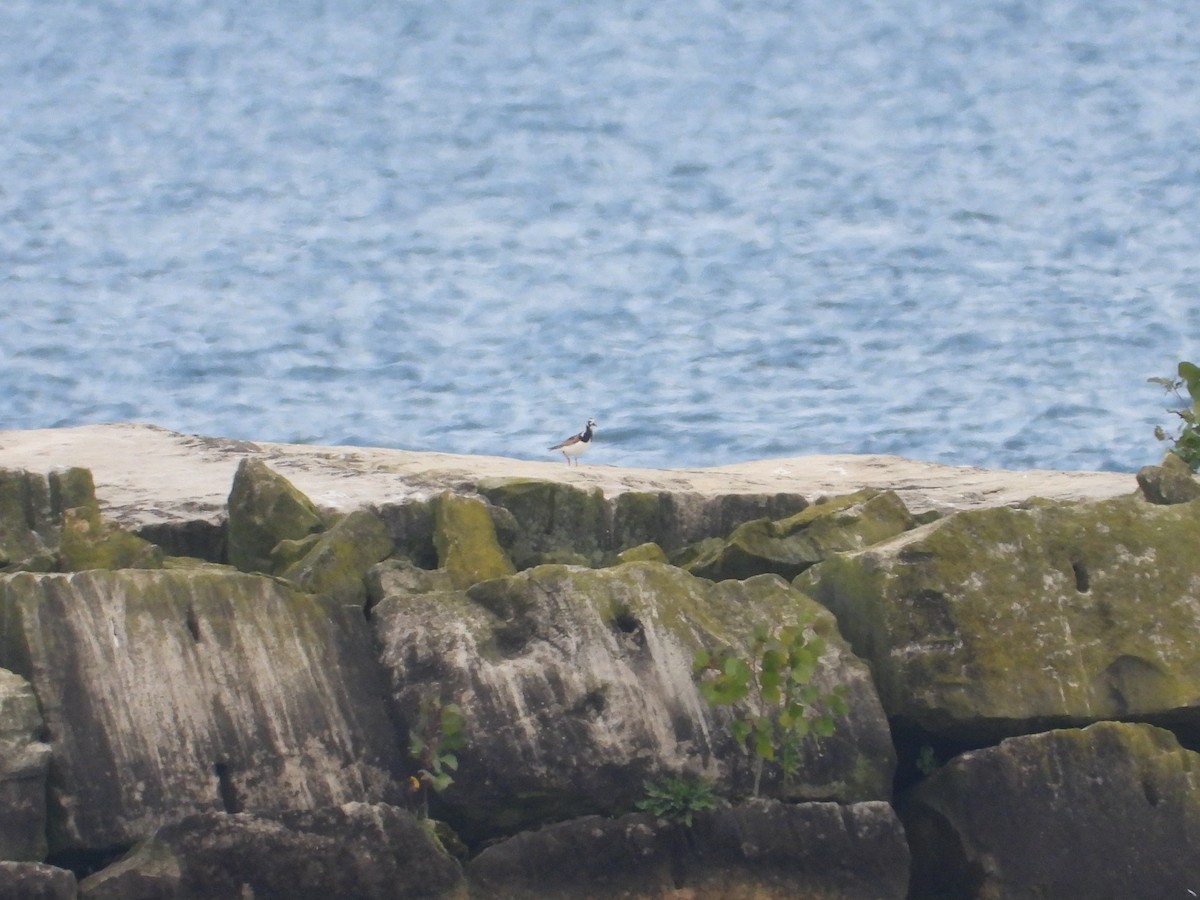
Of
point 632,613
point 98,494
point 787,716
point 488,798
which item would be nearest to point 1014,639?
point 787,716

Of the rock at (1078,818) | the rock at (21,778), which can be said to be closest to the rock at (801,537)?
the rock at (1078,818)

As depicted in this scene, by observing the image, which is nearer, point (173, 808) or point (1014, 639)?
point (173, 808)

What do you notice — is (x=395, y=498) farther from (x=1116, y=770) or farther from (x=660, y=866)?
(x=1116, y=770)

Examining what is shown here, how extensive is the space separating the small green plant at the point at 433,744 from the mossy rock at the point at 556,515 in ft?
8.09

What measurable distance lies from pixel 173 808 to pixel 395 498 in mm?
3239

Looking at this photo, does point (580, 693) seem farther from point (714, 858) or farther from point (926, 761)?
point (926, 761)

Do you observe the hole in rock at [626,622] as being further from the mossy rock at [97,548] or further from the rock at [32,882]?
the rock at [32,882]

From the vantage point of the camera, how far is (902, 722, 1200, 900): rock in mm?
10180

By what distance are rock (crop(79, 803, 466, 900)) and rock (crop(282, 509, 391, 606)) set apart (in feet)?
4.53

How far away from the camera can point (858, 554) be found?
11055 millimetres

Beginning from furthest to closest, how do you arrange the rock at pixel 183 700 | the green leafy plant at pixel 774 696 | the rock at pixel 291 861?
the green leafy plant at pixel 774 696 → the rock at pixel 183 700 → the rock at pixel 291 861

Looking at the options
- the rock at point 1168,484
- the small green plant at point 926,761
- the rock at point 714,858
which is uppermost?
the rock at point 1168,484

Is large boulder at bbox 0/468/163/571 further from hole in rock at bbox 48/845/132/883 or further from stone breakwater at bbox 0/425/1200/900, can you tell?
hole in rock at bbox 48/845/132/883

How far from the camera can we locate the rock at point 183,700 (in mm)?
9328
